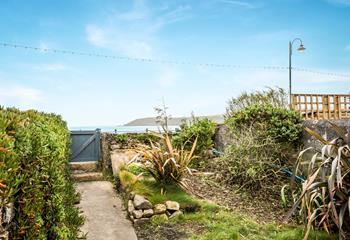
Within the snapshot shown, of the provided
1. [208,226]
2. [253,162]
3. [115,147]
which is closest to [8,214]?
[208,226]

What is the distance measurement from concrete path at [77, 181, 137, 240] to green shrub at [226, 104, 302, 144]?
10.6 ft

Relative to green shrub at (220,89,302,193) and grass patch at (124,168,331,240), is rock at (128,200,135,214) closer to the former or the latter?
grass patch at (124,168,331,240)

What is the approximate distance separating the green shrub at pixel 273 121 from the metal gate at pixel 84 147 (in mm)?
4184

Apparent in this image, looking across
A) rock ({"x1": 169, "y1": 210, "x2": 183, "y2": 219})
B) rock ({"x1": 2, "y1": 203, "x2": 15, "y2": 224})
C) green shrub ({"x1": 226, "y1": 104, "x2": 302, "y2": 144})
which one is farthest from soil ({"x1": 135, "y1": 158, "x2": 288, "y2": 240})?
rock ({"x1": 2, "y1": 203, "x2": 15, "y2": 224})

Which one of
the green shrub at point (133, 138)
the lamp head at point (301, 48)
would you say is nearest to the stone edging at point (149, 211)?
the green shrub at point (133, 138)

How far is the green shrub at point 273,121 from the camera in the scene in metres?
6.55

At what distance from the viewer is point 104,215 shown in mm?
4723

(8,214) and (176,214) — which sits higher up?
(8,214)

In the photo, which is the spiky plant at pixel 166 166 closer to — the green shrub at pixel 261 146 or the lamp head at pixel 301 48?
the green shrub at pixel 261 146

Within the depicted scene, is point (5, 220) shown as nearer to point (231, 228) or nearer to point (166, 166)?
point (231, 228)

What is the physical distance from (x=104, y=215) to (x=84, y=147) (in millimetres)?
4740

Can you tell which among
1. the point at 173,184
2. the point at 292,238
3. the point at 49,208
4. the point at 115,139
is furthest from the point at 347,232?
the point at 115,139

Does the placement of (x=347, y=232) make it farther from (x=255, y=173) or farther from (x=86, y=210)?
(x=86, y=210)

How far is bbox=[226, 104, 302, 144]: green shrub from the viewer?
6547mm
